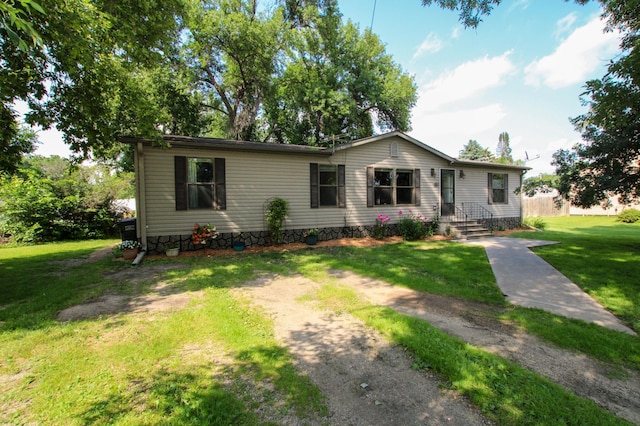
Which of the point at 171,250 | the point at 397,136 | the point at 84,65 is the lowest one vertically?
the point at 171,250

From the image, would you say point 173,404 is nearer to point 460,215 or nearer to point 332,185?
point 332,185

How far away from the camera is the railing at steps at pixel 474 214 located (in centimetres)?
1290

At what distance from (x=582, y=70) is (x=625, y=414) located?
39.7 feet

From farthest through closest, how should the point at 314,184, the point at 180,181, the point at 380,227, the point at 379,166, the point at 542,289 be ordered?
the point at 379,166 < the point at 380,227 < the point at 314,184 < the point at 180,181 < the point at 542,289

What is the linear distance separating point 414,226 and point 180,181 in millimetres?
8137

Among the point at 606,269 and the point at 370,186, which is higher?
the point at 370,186

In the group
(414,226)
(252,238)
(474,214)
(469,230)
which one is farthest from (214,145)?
(474,214)

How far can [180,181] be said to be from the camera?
8375 millimetres

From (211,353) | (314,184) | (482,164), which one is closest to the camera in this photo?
(211,353)

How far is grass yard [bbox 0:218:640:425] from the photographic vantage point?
2076 millimetres

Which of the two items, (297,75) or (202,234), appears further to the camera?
(297,75)

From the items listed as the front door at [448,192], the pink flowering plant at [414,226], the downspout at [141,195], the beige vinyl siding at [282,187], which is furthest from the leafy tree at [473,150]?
the downspout at [141,195]

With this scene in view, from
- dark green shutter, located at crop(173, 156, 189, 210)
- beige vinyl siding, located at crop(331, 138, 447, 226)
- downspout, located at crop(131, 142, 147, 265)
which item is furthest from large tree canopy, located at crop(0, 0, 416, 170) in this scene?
beige vinyl siding, located at crop(331, 138, 447, 226)

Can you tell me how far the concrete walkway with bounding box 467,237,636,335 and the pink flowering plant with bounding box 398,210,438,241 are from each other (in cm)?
331
